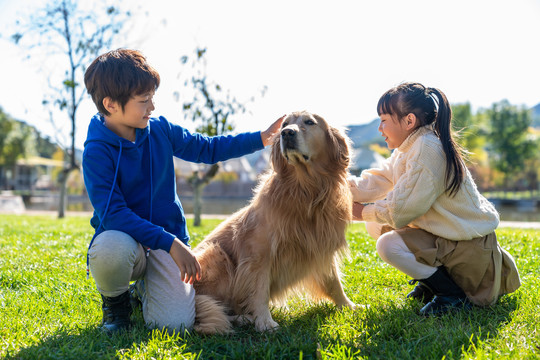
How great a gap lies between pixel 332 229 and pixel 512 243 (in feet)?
10.4

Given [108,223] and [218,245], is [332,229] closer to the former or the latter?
[218,245]

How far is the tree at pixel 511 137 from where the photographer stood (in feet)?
133

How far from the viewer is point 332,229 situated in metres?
2.97

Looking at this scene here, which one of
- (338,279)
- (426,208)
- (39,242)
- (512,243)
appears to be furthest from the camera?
(39,242)

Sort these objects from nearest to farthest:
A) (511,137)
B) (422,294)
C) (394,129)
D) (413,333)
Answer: (413,333) → (394,129) → (422,294) → (511,137)

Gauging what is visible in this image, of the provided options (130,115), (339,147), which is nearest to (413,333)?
(339,147)

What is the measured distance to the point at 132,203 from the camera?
2.81 m

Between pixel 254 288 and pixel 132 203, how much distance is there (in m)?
1.01

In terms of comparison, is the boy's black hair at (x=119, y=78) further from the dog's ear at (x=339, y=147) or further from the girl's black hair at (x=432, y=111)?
the girl's black hair at (x=432, y=111)

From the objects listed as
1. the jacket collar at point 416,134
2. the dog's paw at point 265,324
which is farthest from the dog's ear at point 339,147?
the dog's paw at point 265,324

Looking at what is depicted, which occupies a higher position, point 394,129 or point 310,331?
point 394,129

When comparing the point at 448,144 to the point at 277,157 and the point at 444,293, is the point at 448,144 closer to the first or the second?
the point at 444,293

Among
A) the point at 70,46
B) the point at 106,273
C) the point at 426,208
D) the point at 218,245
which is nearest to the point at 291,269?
the point at 218,245

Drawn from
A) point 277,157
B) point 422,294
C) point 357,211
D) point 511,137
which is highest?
point 511,137
